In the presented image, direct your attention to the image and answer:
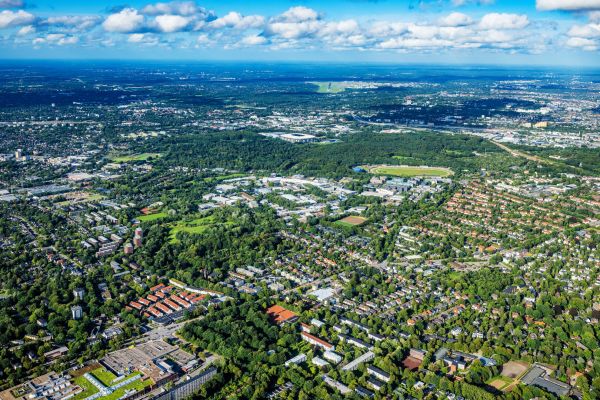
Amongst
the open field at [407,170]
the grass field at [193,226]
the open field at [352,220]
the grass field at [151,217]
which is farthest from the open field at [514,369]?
the open field at [407,170]

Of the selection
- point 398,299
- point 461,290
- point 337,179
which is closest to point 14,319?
point 398,299

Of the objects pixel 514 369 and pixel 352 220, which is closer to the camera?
pixel 514 369

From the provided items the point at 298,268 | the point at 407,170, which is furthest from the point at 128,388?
the point at 407,170

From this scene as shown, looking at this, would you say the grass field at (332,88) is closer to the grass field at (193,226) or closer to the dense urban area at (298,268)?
the dense urban area at (298,268)

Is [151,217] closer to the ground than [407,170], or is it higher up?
closer to the ground

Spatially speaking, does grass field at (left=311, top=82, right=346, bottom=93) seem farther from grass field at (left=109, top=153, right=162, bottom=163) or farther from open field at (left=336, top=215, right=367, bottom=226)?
open field at (left=336, top=215, right=367, bottom=226)

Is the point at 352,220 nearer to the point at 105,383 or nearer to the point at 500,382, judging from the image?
the point at 500,382

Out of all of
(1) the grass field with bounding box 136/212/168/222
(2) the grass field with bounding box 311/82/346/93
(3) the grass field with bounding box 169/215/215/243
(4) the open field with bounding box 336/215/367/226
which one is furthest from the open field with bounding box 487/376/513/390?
(2) the grass field with bounding box 311/82/346/93
